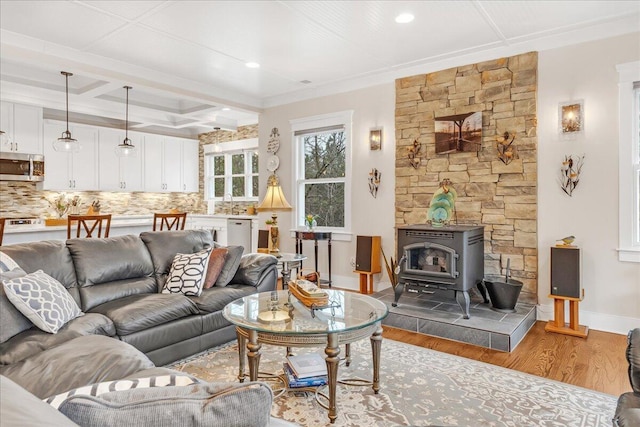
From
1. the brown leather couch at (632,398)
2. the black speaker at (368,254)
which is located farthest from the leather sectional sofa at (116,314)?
the brown leather couch at (632,398)

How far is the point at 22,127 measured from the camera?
5.79 metres

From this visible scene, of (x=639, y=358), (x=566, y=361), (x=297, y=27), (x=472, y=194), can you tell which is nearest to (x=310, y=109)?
(x=297, y=27)

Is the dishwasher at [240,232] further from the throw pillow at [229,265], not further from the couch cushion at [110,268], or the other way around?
the couch cushion at [110,268]

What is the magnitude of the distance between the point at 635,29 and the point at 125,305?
4.69 m

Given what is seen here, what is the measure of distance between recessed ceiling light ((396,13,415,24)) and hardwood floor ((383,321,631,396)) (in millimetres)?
2766

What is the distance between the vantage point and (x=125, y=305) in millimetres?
2752

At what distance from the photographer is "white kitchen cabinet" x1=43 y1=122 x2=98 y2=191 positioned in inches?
245

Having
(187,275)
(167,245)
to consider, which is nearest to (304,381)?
(187,275)

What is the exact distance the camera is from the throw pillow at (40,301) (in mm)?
2176

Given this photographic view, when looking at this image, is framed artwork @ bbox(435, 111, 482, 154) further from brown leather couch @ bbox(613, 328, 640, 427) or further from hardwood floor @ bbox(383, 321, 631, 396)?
brown leather couch @ bbox(613, 328, 640, 427)

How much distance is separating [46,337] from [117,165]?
18.7 ft

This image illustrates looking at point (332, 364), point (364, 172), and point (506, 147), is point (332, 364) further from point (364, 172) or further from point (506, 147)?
point (364, 172)

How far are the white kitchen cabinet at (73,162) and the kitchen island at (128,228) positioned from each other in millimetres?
703

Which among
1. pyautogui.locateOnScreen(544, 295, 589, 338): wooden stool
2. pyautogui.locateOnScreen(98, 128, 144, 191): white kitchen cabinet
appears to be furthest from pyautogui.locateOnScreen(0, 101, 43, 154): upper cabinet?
pyautogui.locateOnScreen(544, 295, 589, 338): wooden stool
